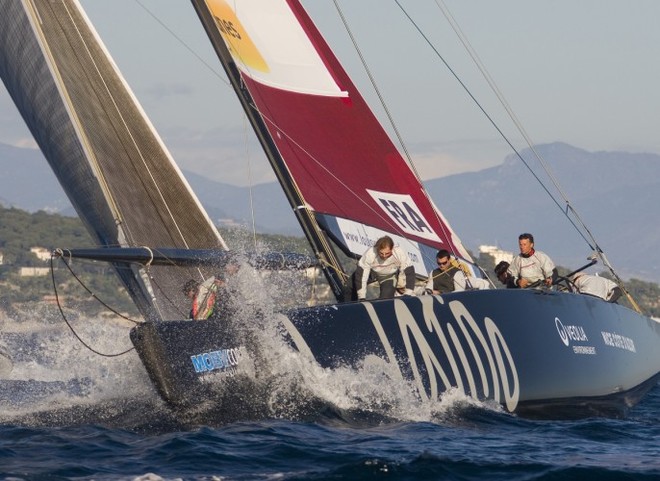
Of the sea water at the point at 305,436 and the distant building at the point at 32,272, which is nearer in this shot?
the sea water at the point at 305,436

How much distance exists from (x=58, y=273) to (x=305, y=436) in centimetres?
3966

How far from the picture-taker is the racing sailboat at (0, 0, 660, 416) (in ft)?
27.7

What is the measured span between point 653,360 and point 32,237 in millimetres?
45484

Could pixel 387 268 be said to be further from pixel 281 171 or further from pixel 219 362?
pixel 219 362

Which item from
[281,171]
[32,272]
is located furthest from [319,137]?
[32,272]

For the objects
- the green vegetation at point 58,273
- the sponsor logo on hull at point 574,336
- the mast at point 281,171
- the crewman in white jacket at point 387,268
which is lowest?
the sponsor logo on hull at point 574,336

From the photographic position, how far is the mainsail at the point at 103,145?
10031mm

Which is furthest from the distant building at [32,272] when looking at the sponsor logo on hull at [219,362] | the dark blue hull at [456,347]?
the sponsor logo on hull at [219,362]

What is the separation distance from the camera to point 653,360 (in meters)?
12.4

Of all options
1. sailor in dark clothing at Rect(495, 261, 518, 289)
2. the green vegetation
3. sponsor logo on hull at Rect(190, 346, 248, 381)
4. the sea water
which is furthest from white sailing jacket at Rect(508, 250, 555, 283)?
the green vegetation

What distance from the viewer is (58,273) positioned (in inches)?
1810

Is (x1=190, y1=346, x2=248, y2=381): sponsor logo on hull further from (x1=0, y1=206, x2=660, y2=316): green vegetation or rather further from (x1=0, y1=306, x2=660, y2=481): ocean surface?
(x1=0, y1=206, x2=660, y2=316): green vegetation

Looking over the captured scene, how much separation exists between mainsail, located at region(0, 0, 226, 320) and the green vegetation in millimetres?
17441

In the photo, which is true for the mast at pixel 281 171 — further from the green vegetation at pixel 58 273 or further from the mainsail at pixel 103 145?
the green vegetation at pixel 58 273
